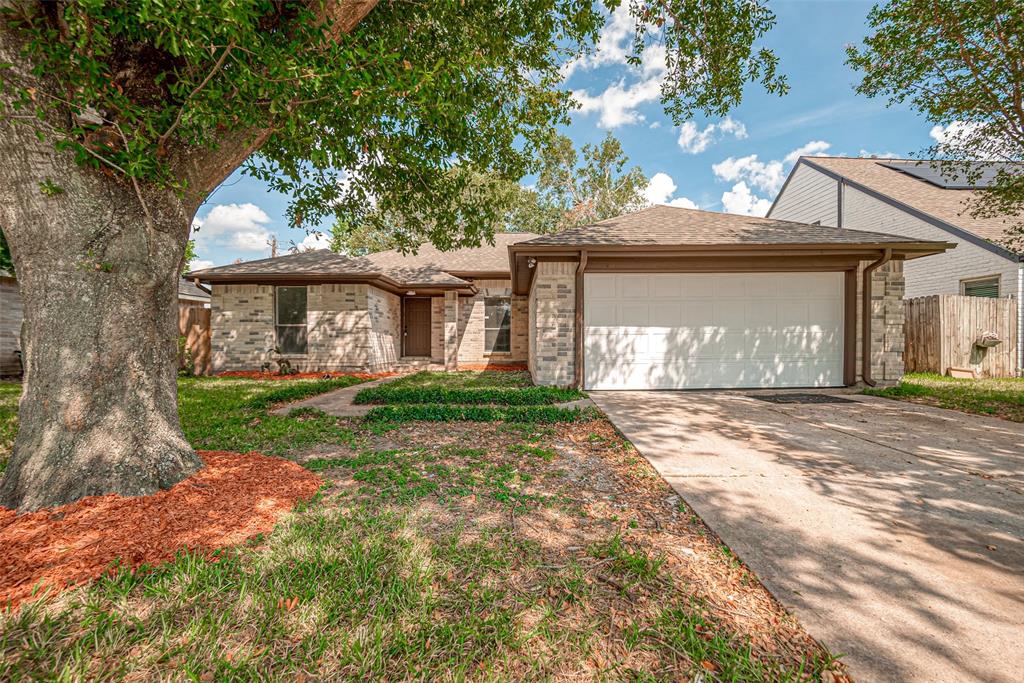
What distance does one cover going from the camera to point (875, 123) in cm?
828

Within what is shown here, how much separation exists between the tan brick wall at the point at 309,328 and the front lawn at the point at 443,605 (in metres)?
8.70

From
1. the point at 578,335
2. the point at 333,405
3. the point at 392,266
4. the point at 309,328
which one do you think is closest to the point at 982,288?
the point at 578,335

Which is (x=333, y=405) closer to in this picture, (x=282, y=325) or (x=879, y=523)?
(x=282, y=325)

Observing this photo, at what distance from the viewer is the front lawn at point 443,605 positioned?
4.79ft

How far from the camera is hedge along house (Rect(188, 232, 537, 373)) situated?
11.0 metres

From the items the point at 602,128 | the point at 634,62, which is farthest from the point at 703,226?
the point at 602,128

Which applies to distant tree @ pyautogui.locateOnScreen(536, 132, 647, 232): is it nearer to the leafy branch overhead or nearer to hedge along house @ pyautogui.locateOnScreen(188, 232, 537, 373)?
hedge along house @ pyautogui.locateOnScreen(188, 232, 537, 373)

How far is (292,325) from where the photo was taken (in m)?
11.2

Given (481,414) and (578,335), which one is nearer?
(481,414)

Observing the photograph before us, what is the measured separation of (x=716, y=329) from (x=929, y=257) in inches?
376

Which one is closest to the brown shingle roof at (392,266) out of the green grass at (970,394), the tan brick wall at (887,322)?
the tan brick wall at (887,322)

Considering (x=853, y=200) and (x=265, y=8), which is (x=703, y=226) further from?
(x=853, y=200)

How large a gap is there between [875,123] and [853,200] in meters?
6.65

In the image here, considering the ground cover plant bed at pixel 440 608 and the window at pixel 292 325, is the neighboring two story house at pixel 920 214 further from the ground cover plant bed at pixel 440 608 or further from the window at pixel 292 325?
the window at pixel 292 325
